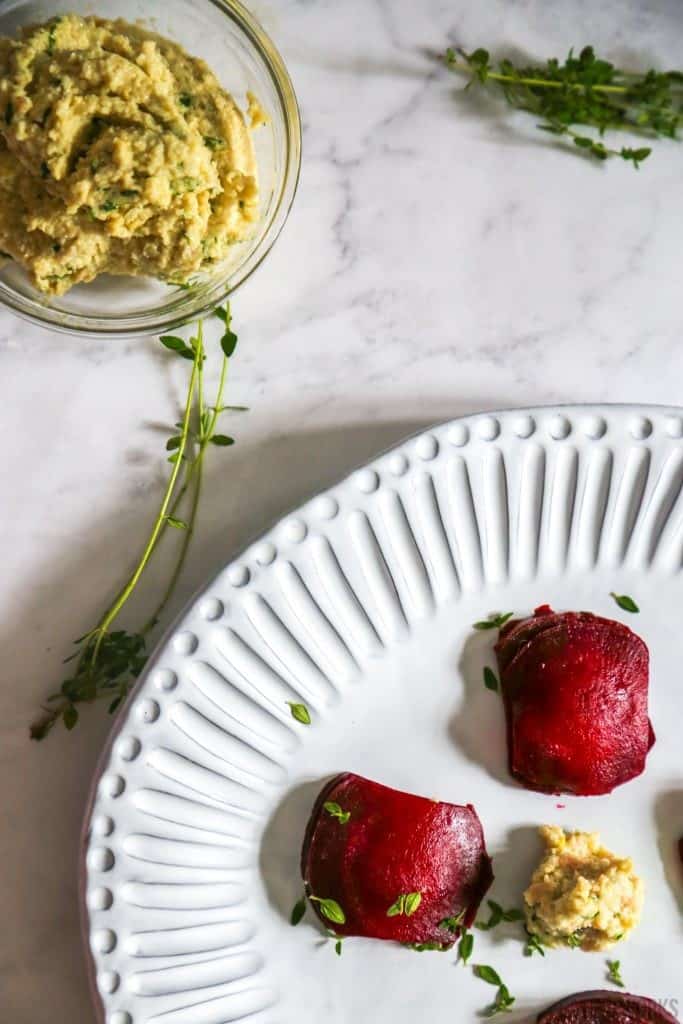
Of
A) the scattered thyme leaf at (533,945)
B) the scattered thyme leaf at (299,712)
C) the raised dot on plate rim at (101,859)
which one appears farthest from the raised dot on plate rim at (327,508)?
the scattered thyme leaf at (533,945)

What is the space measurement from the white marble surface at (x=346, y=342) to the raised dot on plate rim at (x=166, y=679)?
0.13 metres

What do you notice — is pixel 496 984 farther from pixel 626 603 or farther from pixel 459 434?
pixel 459 434

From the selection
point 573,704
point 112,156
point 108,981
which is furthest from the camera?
point 573,704

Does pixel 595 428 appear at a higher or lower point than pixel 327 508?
higher

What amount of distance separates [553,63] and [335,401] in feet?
1.67

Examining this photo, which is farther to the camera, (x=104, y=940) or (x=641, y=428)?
(x=641, y=428)

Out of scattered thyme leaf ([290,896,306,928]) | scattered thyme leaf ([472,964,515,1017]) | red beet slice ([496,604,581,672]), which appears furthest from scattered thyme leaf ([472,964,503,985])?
red beet slice ([496,604,581,672])

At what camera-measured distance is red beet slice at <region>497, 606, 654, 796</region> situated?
130 centimetres

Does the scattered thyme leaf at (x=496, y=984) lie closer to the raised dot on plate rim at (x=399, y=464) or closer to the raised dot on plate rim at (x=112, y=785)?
the raised dot on plate rim at (x=112, y=785)

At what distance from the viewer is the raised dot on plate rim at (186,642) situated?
1.24 metres

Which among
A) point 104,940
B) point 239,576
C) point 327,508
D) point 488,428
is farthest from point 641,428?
point 104,940

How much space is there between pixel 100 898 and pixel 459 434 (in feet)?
2.21

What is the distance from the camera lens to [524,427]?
1306 millimetres

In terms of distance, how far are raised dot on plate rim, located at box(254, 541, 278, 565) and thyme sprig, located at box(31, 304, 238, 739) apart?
108 mm
